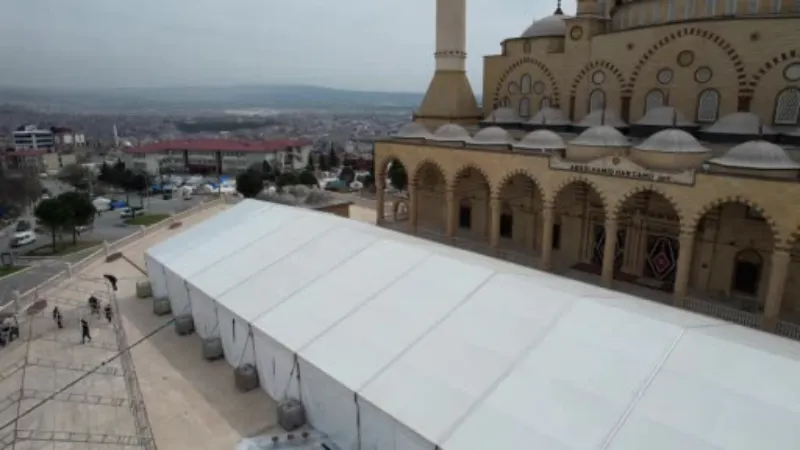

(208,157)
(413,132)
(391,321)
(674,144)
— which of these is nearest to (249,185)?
(413,132)

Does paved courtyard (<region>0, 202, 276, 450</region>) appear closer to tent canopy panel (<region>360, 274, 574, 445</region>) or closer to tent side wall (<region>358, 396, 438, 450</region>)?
tent side wall (<region>358, 396, 438, 450</region>)

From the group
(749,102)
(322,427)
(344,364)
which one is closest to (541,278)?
(344,364)

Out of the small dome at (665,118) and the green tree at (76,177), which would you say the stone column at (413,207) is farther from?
the green tree at (76,177)

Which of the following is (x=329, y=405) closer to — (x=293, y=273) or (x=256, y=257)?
(x=293, y=273)

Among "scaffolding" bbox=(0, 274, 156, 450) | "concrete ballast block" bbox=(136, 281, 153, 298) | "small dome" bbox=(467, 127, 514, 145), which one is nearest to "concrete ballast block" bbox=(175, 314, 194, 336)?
"scaffolding" bbox=(0, 274, 156, 450)

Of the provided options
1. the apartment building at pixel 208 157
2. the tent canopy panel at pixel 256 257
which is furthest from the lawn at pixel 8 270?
the apartment building at pixel 208 157

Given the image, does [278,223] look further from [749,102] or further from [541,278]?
[749,102]
